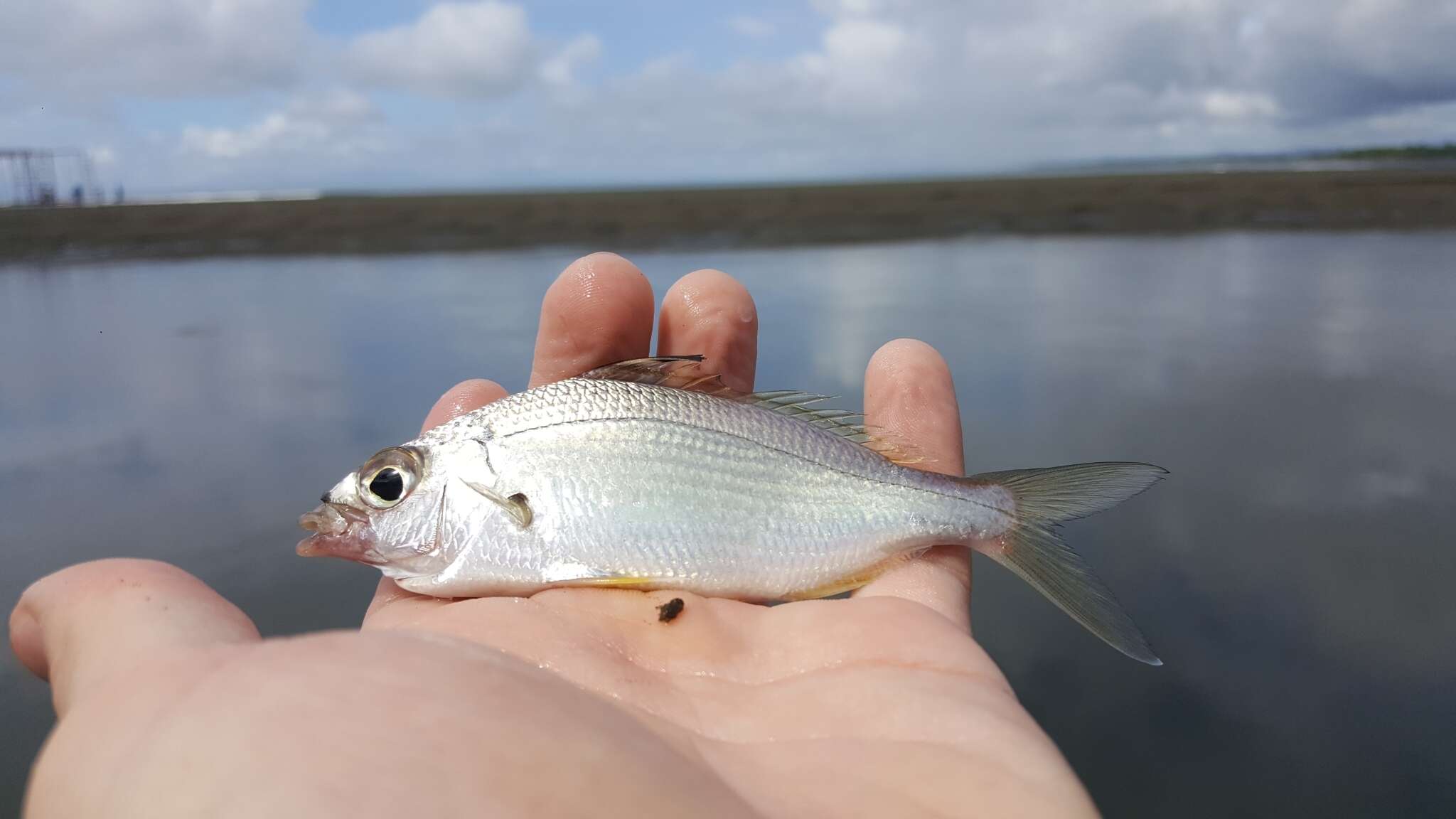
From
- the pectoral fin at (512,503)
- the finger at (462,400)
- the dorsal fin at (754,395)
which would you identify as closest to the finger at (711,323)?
the dorsal fin at (754,395)

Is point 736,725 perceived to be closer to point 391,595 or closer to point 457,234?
point 391,595

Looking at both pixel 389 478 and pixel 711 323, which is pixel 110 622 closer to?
pixel 389 478

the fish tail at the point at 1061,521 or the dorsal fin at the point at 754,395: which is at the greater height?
the dorsal fin at the point at 754,395

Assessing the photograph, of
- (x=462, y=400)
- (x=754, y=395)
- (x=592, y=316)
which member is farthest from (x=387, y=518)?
(x=754, y=395)

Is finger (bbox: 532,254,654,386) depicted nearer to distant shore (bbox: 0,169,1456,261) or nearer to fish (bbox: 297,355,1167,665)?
fish (bbox: 297,355,1167,665)

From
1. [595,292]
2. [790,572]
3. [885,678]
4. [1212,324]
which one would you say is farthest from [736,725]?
[1212,324]

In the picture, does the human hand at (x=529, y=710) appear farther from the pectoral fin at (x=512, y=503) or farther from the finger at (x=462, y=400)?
the finger at (x=462, y=400)
